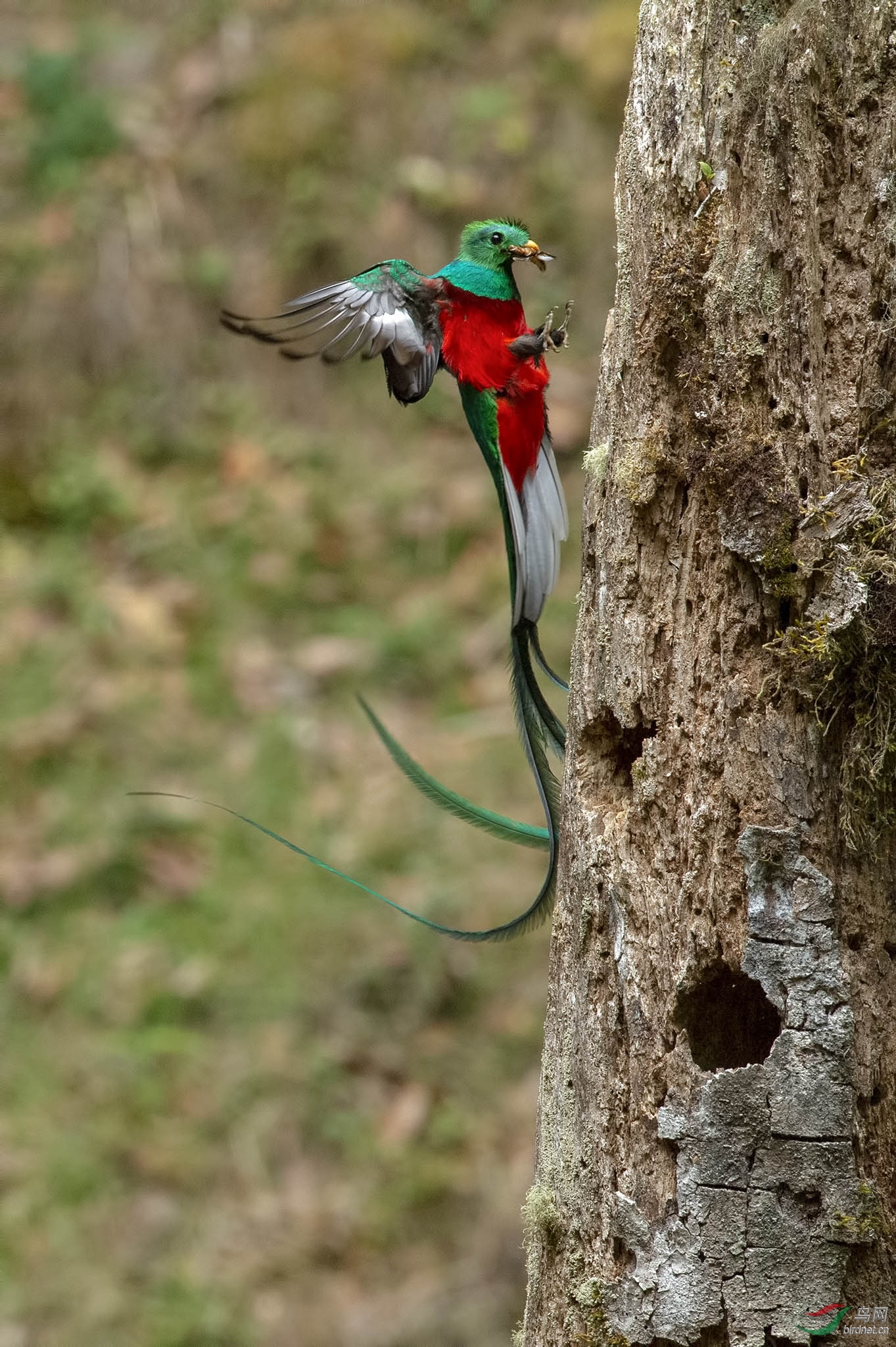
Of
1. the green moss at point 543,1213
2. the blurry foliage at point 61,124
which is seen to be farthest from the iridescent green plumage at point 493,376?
the blurry foliage at point 61,124

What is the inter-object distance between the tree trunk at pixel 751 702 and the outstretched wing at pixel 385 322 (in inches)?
23.9

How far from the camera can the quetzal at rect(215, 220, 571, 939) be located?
1.96 m

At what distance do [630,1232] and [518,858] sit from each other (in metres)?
2.45

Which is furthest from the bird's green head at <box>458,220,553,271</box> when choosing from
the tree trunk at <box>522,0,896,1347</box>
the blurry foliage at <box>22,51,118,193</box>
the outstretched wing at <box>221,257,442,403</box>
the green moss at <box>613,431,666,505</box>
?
the blurry foliage at <box>22,51,118,193</box>

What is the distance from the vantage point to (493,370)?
2268 millimetres

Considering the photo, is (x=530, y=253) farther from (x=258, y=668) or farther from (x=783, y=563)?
(x=258, y=668)

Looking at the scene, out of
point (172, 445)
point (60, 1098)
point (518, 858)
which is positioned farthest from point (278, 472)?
point (60, 1098)

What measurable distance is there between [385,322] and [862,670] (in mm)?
1055

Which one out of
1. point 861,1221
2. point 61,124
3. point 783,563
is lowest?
point 861,1221

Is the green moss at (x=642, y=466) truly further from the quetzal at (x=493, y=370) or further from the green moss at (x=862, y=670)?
the quetzal at (x=493, y=370)

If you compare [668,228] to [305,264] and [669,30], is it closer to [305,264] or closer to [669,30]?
[669,30]

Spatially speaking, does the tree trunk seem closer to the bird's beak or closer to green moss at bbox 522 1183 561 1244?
green moss at bbox 522 1183 561 1244

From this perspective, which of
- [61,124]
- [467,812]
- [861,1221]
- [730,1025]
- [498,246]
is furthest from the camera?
[61,124]

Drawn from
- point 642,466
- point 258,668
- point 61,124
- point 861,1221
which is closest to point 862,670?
point 642,466
